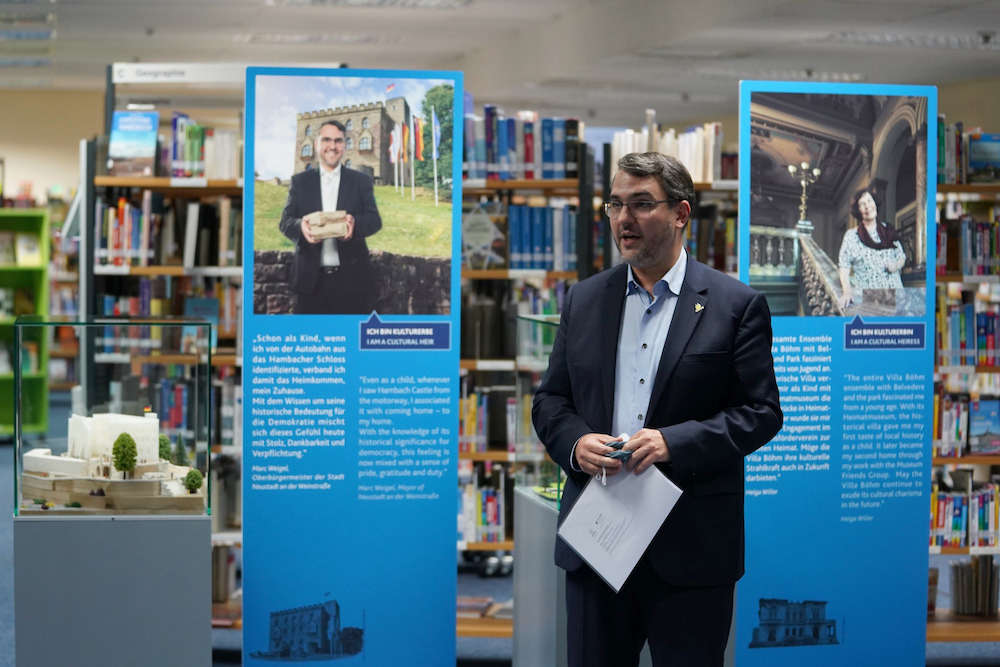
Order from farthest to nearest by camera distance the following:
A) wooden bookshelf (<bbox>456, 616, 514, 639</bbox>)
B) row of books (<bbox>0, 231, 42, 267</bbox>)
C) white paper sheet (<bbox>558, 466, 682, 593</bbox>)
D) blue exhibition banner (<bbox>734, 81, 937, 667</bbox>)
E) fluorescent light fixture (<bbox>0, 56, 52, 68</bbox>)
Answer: fluorescent light fixture (<bbox>0, 56, 52, 68</bbox>)
row of books (<bbox>0, 231, 42, 267</bbox>)
wooden bookshelf (<bbox>456, 616, 514, 639</bbox>)
blue exhibition banner (<bbox>734, 81, 937, 667</bbox>)
white paper sheet (<bbox>558, 466, 682, 593</bbox>)

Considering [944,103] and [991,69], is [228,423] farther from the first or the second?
[944,103]

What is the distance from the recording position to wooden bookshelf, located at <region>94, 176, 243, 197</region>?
212 inches

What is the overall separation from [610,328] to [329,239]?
1.75 m

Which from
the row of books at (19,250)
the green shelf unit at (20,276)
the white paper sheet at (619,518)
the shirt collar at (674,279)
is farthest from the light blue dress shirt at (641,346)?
the row of books at (19,250)

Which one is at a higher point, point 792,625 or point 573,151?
point 573,151

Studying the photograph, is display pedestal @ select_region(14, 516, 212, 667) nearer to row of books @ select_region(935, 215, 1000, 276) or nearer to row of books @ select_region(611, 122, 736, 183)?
row of books @ select_region(611, 122, 736, 183)

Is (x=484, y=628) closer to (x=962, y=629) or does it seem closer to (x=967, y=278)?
(x=962, y=629)

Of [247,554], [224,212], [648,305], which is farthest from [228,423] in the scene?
[648,305]


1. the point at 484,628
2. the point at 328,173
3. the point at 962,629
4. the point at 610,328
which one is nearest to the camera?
the point at 610,328

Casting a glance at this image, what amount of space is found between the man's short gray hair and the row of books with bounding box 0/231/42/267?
10596 mm

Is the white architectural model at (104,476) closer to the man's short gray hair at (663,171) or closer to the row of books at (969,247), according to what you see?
the man's short gray hair at (663,171)

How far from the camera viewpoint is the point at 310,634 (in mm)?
4312

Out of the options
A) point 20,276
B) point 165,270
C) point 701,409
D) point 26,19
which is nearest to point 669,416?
point 701,409

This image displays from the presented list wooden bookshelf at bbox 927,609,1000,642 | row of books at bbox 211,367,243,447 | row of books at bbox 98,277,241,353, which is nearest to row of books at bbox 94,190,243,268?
row of books at bbox 98,277,241,353
